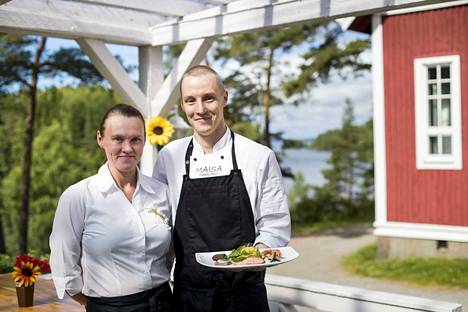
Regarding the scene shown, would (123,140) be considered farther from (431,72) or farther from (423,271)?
(431,72)

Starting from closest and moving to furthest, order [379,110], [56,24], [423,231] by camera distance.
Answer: [56,24] < [423,231] < [379,110]

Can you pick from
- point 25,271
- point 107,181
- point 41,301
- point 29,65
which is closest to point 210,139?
point 107,181

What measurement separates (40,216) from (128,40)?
12.4m

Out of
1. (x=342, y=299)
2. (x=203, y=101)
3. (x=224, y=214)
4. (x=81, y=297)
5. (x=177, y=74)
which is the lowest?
(x=342, y=299)

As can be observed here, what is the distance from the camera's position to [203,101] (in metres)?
2.30

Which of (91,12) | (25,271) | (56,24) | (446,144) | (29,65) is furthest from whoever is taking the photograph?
(29,65)

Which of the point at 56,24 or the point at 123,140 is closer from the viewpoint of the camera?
the point at 123,140

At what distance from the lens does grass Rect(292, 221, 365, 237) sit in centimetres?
1402

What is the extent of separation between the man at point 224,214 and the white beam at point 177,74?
98.6 inches

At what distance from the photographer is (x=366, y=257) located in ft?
33.3

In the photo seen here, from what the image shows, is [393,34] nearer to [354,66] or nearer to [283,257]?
[354,66]

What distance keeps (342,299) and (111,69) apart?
2.43m

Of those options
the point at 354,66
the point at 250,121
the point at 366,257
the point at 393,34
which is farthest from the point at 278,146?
the point at 393,34

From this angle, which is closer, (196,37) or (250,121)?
(196,37)
